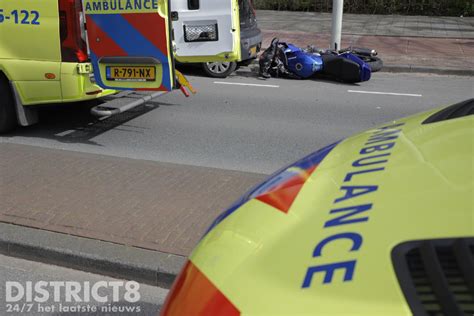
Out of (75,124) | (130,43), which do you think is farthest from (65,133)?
(130,43)

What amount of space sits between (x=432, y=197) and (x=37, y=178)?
4.08 metres

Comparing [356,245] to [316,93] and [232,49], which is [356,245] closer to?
[232,49]

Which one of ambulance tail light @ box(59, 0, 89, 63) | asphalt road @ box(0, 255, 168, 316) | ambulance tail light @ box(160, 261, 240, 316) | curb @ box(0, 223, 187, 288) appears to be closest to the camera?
ambulance tail light @ box(160, 261, 240, 316)

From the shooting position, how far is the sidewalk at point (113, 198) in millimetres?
3797

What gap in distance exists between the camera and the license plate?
591 centimetres

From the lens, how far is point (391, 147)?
1.91m

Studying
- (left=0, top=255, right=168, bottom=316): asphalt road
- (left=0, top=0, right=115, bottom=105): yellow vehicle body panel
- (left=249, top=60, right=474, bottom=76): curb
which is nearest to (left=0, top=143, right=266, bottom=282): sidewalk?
(left=0, top=255, right=168, bottom=316): asphalt road

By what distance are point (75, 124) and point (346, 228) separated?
19.8 ft

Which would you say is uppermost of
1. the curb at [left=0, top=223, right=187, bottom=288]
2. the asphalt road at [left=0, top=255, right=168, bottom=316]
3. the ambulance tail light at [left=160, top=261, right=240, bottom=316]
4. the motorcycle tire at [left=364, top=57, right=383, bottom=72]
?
the ambulance tail light at [left=160, top=261, right=240, bottom=316]

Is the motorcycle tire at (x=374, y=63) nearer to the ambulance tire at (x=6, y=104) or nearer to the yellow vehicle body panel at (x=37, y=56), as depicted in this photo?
the yellow vehicle body panel at (x=37, y=56)

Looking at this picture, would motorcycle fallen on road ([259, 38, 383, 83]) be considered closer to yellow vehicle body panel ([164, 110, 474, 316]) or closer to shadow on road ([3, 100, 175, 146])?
shadow on road ([3, 100, 175, 146])

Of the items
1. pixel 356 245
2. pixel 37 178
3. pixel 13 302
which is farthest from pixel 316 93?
pixel 356 245

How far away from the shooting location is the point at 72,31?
5938 millimetres

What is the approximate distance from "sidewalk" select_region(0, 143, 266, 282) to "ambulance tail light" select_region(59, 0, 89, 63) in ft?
3.72
